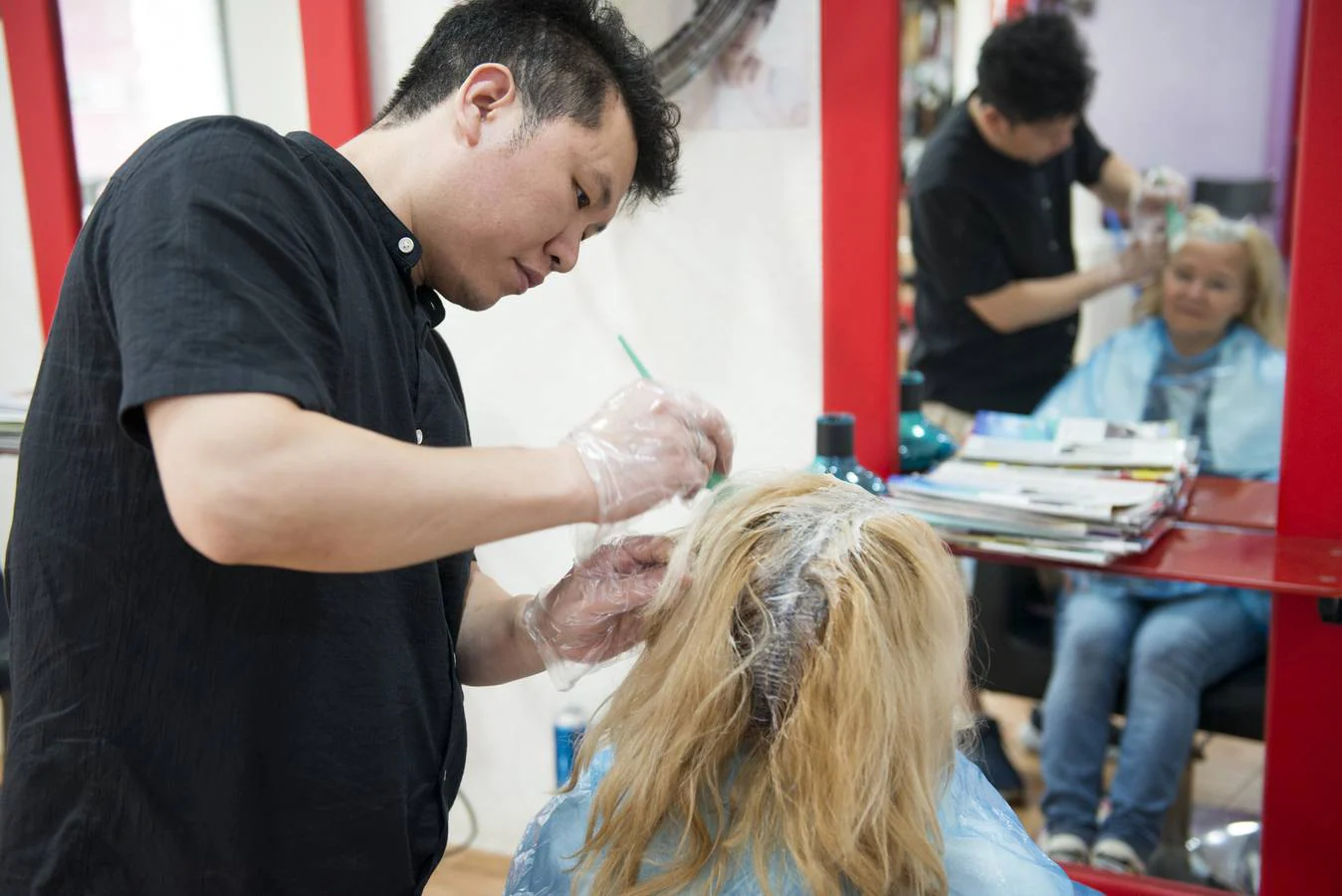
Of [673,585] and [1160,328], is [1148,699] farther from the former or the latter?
[673,585]

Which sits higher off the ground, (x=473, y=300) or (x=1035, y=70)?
(x=1035, y=70)

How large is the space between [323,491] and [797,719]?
0.44m

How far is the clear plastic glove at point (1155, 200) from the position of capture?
241 centimetres

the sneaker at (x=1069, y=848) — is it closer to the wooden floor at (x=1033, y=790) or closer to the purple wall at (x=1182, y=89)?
the wooden floor at (x=1033, y=790)

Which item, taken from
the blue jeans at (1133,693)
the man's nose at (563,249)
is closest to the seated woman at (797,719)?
the man's nose at (563,249)

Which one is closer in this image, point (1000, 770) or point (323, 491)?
point (323, 491)

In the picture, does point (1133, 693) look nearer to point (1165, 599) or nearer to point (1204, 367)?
point (1165, 599)

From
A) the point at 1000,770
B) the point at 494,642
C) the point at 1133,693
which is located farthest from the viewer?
the point at 1000,770

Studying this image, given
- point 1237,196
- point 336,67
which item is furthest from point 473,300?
point 1237,196

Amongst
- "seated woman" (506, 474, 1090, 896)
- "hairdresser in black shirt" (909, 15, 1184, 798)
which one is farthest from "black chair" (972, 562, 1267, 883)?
"seated woman" (506, 474, 1090, 896)

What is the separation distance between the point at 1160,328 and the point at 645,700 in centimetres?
178

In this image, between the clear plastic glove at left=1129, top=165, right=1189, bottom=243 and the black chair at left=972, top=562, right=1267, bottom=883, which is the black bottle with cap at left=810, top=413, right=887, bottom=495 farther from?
the clear plastic glove at left=1129, top=165, right=1189, bottom=243

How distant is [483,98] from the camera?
111 centimetres

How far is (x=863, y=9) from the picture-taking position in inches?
69.1
